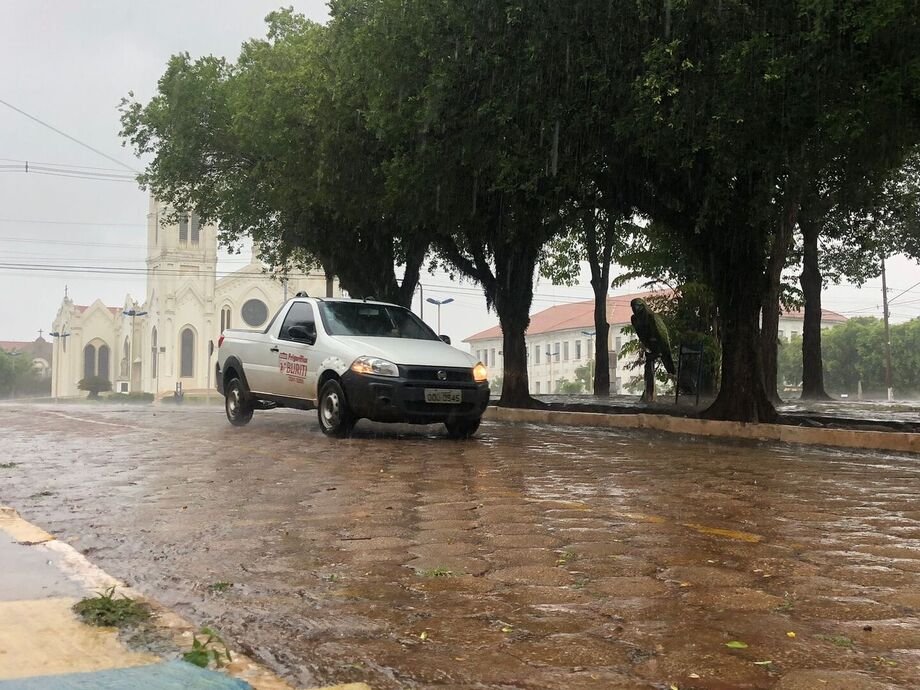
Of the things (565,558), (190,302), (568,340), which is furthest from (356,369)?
(568,340)

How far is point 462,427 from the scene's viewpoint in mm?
12141

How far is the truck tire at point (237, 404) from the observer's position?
14031mm

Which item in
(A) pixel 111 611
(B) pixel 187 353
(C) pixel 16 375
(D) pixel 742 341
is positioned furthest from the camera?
(C) pixel 16 375

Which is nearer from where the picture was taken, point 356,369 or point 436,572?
point 436,572

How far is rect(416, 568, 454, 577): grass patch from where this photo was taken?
416cm

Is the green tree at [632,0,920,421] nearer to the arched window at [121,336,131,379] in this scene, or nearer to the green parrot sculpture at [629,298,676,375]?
the green parrot sculpture at [629,298,676,375]

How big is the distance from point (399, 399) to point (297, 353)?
7.01 feet

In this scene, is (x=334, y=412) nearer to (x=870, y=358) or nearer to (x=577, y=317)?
(x=870, y=358)

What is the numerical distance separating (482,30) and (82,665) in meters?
11.1

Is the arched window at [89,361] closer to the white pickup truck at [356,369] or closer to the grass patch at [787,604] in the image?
the white pickup truck at [356,369]

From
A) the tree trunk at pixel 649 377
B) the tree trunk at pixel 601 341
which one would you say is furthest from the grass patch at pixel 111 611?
the tree trunk at pixel 601 341

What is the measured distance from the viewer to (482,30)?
12461 mm

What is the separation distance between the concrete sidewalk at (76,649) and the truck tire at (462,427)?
7.95 m

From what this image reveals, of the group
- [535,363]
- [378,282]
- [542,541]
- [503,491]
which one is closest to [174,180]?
[378,282]
